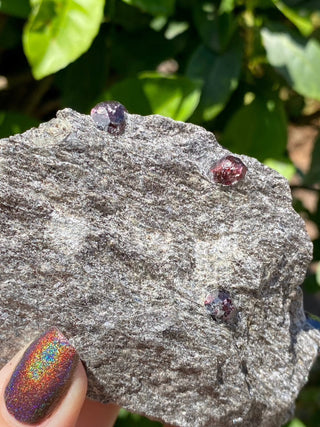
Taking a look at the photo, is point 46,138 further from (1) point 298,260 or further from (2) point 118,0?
(2) point 118,0

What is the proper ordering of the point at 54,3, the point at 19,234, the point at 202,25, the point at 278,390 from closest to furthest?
the point at 19,234 → the point at 278,390 → the point at 54,3 → the point at 202,25

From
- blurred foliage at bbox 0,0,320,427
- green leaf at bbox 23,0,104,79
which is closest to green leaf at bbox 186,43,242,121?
blurred foliage at bbox 0,0,320,427

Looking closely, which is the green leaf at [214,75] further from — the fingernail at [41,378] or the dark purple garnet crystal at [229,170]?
the fingernail at [41,378]

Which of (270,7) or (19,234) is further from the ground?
(270,7)

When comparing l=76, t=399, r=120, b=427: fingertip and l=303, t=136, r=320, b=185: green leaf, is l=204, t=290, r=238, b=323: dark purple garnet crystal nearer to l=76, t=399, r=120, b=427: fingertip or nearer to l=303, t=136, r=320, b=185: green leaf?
l=76, t=399, r=120, b=427: fingertip

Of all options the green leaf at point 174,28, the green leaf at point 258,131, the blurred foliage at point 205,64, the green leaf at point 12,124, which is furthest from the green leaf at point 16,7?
the green leaf at point 258,131

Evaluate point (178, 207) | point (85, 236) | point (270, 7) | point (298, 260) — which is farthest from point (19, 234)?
point (270, 7)
